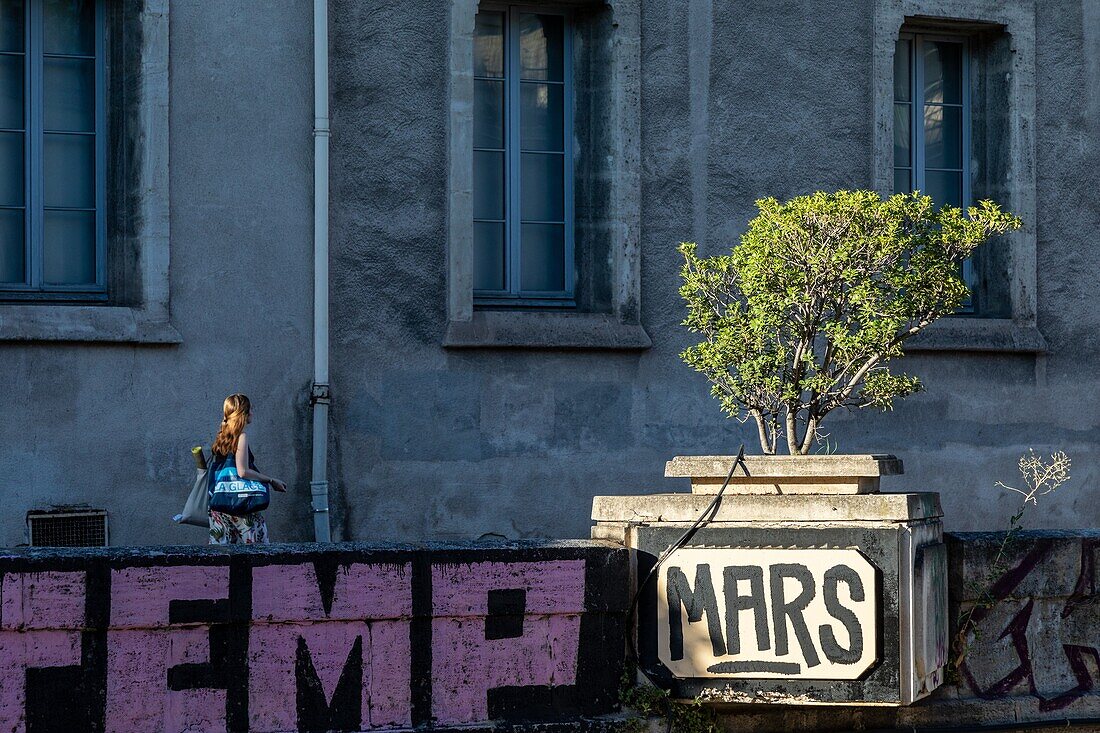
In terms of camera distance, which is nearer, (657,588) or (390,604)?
(390,604)

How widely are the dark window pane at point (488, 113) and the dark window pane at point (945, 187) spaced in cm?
349

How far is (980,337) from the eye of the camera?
36.7 ft

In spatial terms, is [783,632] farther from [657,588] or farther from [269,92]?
[269,92]

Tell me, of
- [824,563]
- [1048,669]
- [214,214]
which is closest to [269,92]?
[214,214]

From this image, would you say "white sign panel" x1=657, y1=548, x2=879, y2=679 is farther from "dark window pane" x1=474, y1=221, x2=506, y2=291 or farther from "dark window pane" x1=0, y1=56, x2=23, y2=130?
"dark window pane" x1=0, y1=56, x2=23, y2=130

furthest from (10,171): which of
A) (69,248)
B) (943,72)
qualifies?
(943,72)

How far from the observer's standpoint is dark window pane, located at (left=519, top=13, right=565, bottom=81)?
10.7 meters

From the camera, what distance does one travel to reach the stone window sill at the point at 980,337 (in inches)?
433

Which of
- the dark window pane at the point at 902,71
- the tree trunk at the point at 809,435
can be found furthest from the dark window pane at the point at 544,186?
the tree trunk at the point at 809,435

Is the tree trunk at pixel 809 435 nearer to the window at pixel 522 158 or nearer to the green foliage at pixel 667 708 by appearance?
the green foliage at pixel 667 708

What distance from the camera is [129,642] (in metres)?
5.69

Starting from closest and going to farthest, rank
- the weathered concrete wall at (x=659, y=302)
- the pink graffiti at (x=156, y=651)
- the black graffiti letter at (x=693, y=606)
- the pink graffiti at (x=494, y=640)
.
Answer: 1. the pink graffiti at (x=156, y=651)
2. the pink graffiti at (x=494, y=640)
3. the black graffiti letter at (x=693, y=606)
4. the weathered concrete wall at (x=659, y=302)

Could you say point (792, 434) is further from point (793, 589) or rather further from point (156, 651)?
point (156, 651)

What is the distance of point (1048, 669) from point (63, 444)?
5819mm
